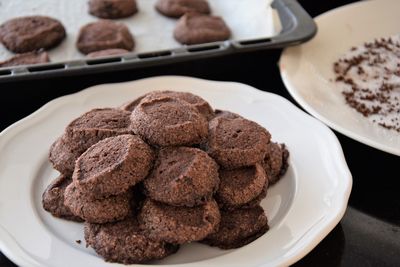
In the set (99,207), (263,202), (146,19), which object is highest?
(99,207)

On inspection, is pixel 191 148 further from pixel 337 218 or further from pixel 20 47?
pixel 20 47

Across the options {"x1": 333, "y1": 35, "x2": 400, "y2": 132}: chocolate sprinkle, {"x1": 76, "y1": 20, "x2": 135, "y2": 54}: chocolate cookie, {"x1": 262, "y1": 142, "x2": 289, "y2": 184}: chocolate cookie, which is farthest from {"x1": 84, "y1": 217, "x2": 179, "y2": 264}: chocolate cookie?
{"x1": 76, "y1": 20, "x2": 135, "y2": 54}: chocolate cookie

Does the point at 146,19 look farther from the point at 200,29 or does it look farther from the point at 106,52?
the point at 106,52

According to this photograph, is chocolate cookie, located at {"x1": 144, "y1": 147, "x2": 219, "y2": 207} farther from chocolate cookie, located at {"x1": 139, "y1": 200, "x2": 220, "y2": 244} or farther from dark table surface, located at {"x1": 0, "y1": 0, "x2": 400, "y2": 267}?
dark table surface, located at {"x1": 0, "y1": 0, "x2": 400, "y2": 267}

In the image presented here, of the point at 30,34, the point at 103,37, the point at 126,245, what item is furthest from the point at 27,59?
the point at 126,245

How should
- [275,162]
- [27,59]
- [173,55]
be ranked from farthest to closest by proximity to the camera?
[27,59] < [173,55] < [275,162]

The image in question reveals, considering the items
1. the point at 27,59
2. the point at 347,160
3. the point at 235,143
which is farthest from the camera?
the point at 27,59

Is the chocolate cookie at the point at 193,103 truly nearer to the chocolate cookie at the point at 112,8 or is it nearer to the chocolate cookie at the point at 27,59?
the chocolate cookie at the point at 27,59
